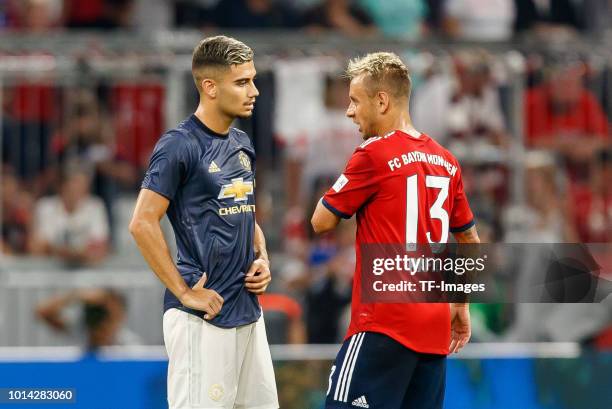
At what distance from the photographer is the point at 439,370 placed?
6.12 meters

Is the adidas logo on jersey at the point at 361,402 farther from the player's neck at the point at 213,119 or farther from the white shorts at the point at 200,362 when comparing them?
the player's neck at the point at 213,119

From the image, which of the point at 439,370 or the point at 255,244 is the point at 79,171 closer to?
the point at 255,244

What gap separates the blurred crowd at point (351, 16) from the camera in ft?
38.2

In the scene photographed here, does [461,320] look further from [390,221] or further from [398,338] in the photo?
[390,221]

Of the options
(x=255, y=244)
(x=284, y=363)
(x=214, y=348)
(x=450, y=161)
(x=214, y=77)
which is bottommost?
(x=284, y=363)

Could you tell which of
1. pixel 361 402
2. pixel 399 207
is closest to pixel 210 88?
pixel 399 207

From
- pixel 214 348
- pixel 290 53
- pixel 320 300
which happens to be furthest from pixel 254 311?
pixel 290 53

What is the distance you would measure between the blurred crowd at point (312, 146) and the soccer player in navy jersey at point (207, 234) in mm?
4276

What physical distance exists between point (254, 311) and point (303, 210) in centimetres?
437

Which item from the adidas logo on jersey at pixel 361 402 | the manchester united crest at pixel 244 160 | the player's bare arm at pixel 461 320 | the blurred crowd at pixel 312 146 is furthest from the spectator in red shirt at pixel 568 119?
the adidas logo on jersey at pixel 361 402

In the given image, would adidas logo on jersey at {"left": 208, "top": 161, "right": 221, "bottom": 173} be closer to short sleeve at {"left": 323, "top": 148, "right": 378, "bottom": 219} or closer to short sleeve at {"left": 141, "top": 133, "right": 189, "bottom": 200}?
short sleeve at {"left": 141, "top": 133, "right": 189, "bottom": 200}

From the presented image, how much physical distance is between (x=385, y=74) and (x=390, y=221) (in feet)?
2.27

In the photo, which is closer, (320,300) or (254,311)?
(254,311)

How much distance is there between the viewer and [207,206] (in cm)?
603
